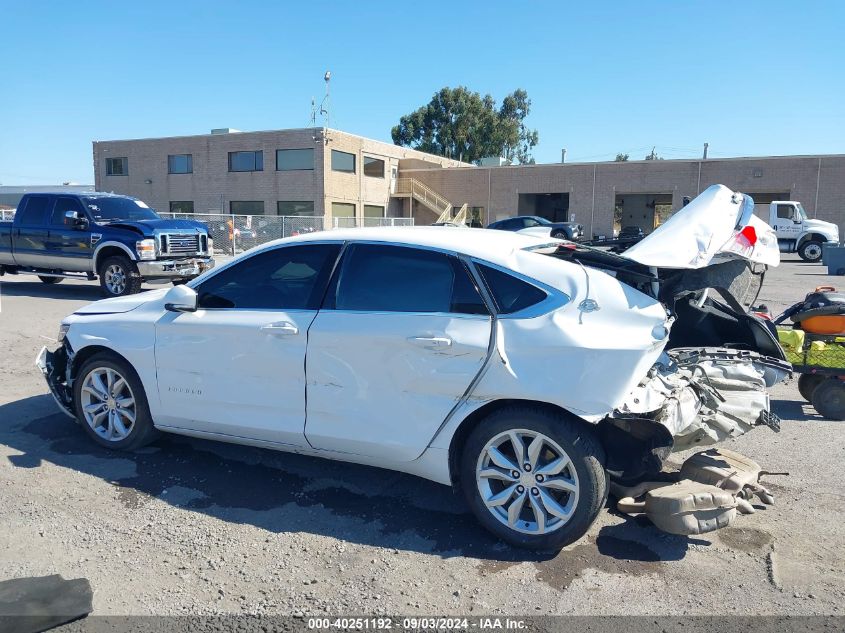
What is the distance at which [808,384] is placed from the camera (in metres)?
6.14

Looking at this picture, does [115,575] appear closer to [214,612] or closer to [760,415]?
[214,612]

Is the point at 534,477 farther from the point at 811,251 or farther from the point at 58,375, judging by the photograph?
the point at 811,251

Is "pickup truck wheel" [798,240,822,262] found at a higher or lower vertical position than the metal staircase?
lower

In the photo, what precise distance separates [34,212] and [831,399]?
15.2m

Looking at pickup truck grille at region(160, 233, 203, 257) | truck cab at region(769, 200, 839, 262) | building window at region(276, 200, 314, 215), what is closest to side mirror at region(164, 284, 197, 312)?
pickup truck grille at region(160, 233, 203, 257)

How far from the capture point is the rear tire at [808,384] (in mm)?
6066

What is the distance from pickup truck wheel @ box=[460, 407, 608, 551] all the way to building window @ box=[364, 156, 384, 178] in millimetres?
38639

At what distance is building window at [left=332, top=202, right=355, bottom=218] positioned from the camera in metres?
38.4

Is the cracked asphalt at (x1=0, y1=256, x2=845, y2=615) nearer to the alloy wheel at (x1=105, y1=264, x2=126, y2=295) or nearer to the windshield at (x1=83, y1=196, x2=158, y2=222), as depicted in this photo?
the alloy wheel at (x1=105, y1=264, x2=126, y2=295)

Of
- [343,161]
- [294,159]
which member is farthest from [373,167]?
[294,159]

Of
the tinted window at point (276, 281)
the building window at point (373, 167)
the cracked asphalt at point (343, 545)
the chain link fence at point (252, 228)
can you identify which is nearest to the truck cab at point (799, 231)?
the chain link fence at point (252, 228)

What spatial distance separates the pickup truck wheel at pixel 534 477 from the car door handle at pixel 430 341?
0.47 metres

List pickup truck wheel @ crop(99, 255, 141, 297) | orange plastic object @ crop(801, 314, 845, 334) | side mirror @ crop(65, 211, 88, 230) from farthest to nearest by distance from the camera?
1. side mirror @ crop(65, 211, 88, 230)
2. pickup truck wheel @ crop(99, 255, 141, 297)
3. orange plastic object @ crop(801, 314, 845, 334)

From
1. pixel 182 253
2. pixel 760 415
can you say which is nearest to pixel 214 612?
pixel 760 415
